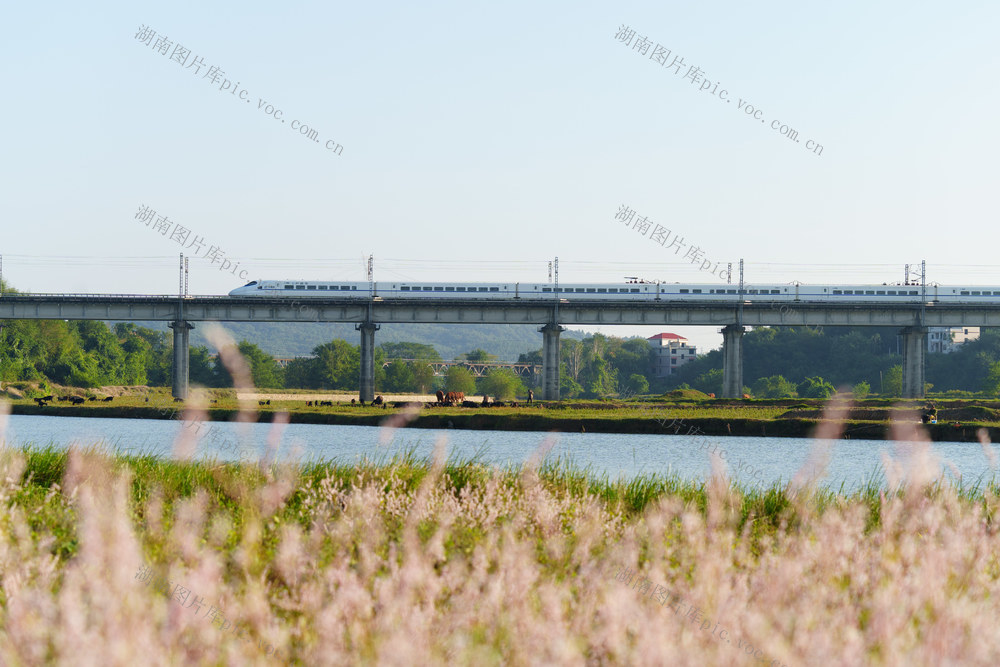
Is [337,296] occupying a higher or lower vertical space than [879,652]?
higher

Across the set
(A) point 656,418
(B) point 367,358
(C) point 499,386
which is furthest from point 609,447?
(C) point 499,386

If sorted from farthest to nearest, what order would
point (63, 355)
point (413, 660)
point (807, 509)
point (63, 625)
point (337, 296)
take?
point (63, 355)
point (337, 296)
point (807, 509)
point (63, 625)
point (413, 660)

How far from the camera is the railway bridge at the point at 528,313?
3268 inches

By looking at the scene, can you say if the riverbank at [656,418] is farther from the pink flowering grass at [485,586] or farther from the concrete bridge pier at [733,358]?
the pink flowering grass at [485,586]

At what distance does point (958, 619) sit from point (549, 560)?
451cm

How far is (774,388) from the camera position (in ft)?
457

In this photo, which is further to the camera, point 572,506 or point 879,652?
point 572,506

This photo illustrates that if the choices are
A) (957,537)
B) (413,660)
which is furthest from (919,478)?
(413,660)

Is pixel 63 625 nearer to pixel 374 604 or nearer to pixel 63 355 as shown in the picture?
pixel 374 604

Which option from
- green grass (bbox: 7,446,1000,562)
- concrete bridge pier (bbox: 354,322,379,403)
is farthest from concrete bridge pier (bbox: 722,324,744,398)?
green grass (bbox: 7,446,1000,562)

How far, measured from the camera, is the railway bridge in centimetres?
8300

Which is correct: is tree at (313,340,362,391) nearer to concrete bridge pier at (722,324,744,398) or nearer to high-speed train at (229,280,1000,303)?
high-speed train at (229,280,1000,303)

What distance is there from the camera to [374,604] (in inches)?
269

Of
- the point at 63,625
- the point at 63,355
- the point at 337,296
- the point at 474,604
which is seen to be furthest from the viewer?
the point at 63,355
